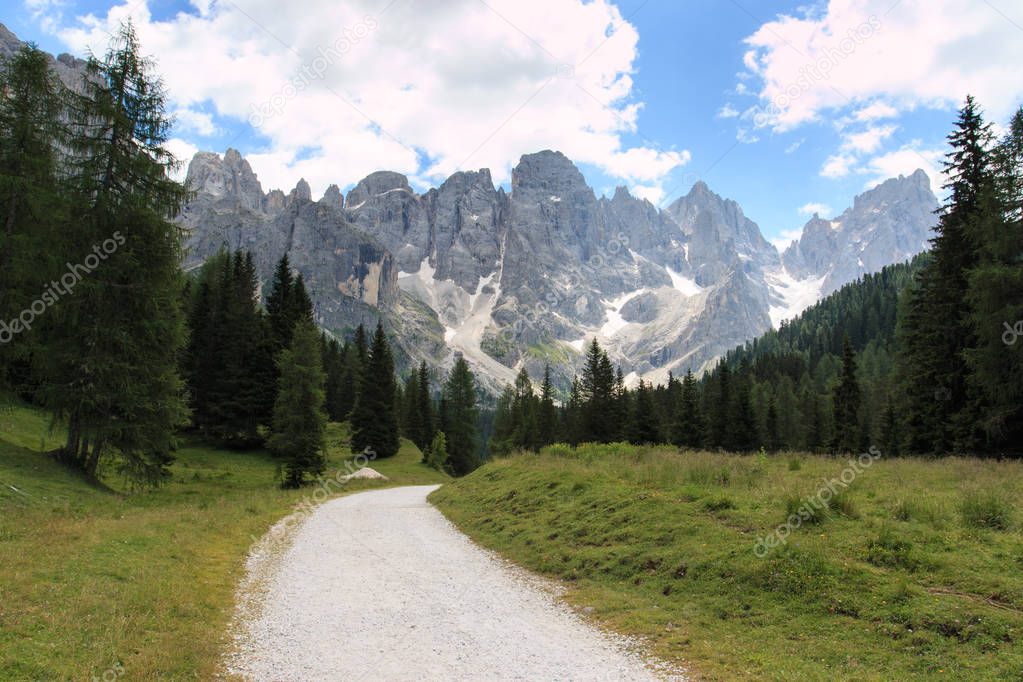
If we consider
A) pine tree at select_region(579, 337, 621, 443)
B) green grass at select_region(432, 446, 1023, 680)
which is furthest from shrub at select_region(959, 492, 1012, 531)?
pine tree at select_region(579, 337, 621, 443)

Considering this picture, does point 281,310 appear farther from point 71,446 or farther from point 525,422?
point 525,422

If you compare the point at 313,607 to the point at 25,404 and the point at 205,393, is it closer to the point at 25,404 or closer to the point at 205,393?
the point at 25,404

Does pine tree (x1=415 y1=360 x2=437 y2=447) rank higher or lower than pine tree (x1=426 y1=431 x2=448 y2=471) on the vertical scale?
higher

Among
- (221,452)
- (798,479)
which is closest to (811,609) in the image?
(798,479)

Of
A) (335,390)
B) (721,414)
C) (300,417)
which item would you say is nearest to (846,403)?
(721,414)

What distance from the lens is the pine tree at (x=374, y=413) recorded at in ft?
202

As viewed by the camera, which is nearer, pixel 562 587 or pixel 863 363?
pixel 562 587

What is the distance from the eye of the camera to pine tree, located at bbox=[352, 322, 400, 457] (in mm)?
61688

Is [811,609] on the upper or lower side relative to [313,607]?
upper

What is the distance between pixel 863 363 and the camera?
12250 centimetres

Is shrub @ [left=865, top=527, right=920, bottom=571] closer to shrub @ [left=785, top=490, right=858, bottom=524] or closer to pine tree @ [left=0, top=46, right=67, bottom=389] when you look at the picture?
shrub @ [left=785, top=490, right=858, bottom=524]

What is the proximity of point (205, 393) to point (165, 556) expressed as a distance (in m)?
36.9
